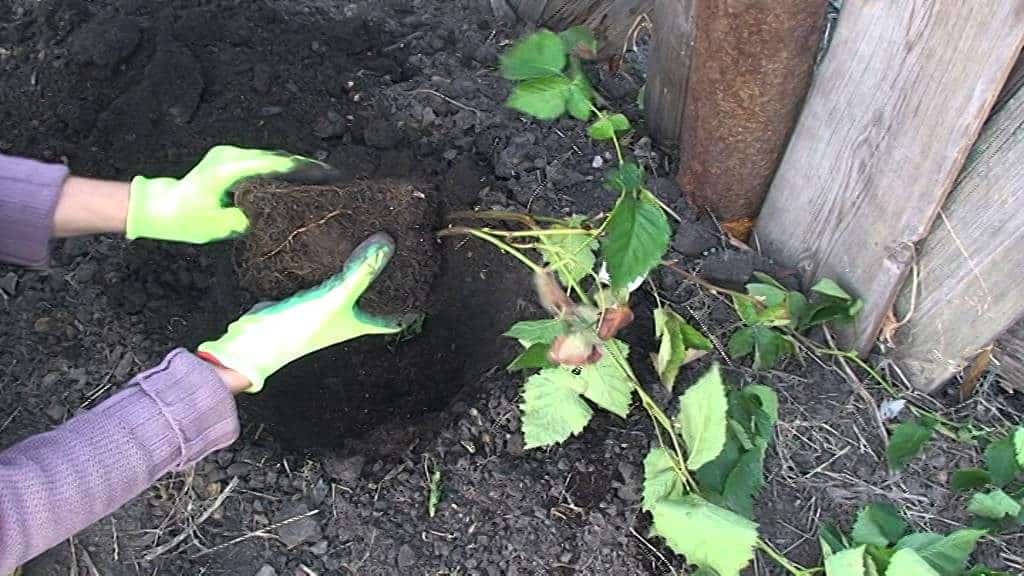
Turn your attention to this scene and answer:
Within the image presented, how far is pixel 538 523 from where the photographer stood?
1.48 metres

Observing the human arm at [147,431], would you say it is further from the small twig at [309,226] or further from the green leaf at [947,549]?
the green leaf at [947,549]

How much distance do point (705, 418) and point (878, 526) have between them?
1.07ft

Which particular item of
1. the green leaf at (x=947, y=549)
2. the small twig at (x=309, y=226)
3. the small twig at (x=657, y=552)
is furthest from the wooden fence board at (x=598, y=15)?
the green leaf at (x=947, y=549)

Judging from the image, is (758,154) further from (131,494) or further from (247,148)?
(131,494)

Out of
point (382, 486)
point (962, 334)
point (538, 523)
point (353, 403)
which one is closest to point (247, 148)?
point (353, 403)

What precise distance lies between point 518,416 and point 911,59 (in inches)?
29.9

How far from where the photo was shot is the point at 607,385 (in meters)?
1.44

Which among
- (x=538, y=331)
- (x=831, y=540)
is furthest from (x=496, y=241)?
(x=831, y=540)

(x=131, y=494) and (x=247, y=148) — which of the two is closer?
(x=131, y=494)

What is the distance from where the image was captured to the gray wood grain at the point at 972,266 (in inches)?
50.7

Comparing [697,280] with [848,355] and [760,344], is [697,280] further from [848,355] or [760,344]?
[848,355]

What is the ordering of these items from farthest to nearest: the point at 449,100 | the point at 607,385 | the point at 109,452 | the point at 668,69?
the point at 449,100
the point at 668,69
the point at 607,385
the point at 109,452

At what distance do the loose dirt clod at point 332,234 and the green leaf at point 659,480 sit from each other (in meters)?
0.45

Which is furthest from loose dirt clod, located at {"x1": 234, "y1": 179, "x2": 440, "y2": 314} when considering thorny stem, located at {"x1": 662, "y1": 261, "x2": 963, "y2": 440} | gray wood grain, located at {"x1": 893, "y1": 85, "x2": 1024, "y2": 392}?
gray wood grain, located at {"x1": 893, "y1": 85, "x2": 1024, "y2": 392}
